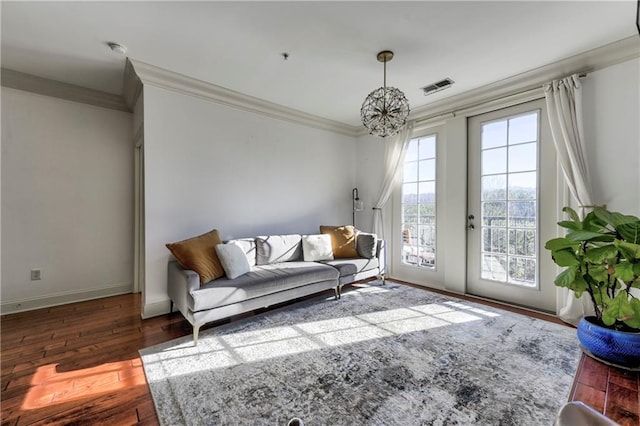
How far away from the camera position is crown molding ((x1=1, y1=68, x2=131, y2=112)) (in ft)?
9.71

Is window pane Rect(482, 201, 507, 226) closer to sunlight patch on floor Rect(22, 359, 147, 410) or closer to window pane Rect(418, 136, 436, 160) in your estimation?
window pane Rect(418, 136, 436, 160)

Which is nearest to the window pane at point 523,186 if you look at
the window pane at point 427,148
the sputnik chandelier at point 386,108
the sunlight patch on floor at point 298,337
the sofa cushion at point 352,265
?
the window pane at point 427,148

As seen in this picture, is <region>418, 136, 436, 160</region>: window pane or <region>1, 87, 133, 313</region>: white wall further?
<region>418, 136, 436, 160</region>: window pane

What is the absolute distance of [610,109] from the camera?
262cm

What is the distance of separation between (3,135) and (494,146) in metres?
5.74

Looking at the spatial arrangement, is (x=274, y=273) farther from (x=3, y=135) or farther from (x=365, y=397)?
(x=3, y=135)

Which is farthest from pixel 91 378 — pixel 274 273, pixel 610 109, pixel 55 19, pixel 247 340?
pixel 610 109

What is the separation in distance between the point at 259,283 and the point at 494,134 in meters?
3.40

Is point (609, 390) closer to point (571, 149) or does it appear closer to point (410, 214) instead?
point (571, 149)

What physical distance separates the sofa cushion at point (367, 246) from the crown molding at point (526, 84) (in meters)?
1.98

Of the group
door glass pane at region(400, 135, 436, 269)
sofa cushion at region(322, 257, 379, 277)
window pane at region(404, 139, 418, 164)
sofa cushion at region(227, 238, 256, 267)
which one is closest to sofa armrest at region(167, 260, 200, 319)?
sofa cushion at region(227, 238, 256, 267)

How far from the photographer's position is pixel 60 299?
3.28 m

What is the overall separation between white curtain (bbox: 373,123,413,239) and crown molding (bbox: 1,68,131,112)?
389cm

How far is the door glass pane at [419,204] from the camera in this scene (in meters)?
4.09
